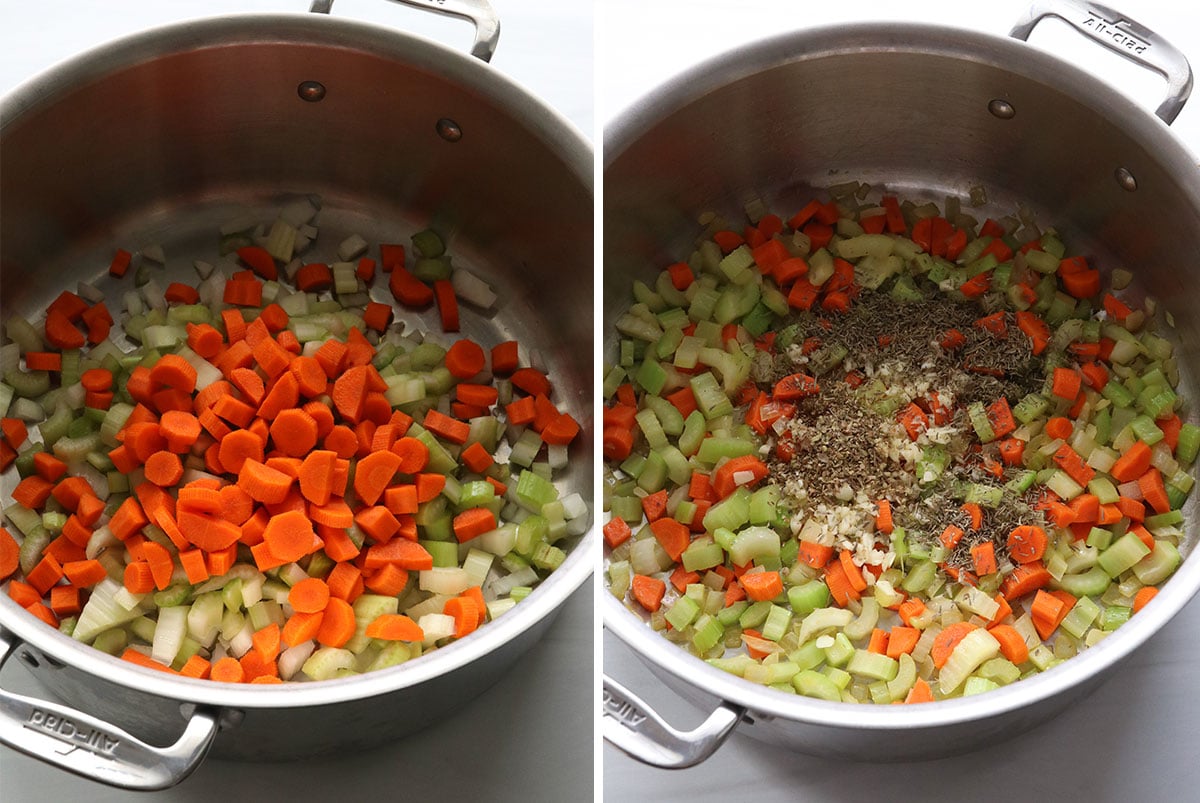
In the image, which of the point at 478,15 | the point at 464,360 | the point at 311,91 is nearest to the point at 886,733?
the point at 464,360

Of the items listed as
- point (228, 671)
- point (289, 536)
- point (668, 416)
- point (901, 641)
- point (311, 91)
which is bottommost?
point (228, 671)

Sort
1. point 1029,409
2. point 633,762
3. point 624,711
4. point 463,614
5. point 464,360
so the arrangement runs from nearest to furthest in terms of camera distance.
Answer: point 624,711
point 633,762
point 463,614
point 1029,409
point 464,360

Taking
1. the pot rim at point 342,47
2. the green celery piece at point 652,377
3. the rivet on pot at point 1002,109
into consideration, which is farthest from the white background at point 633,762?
the green celery piece at point 652,377

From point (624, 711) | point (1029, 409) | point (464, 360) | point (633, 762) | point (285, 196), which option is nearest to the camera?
point (624, 711)

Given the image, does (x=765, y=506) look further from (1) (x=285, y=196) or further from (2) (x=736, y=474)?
(1) (x=285, y=196)

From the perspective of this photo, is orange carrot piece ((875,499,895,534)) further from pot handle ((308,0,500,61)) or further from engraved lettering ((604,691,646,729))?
pot handle ((308,0,500,61))
